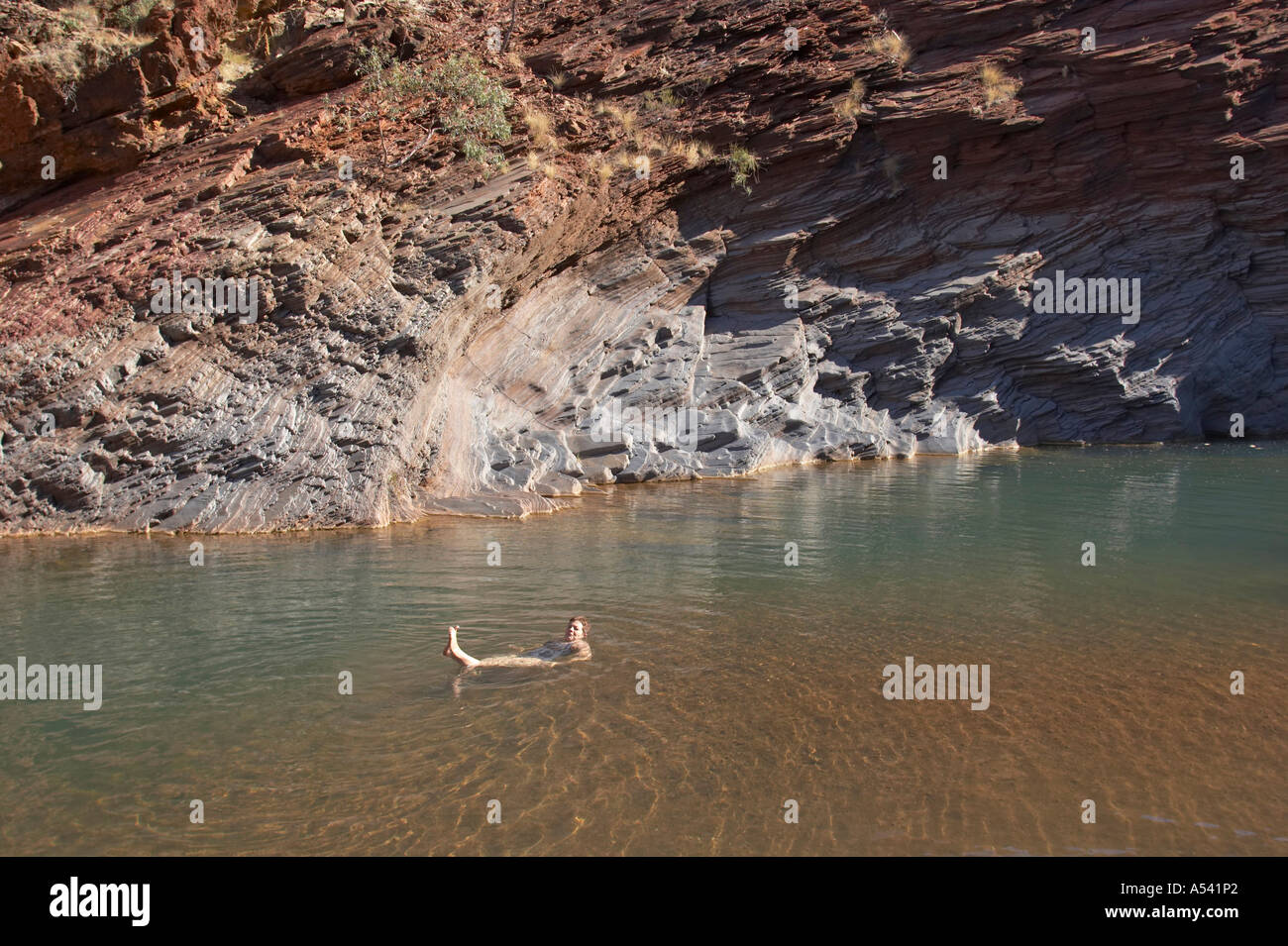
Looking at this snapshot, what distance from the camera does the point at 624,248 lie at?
859 inches

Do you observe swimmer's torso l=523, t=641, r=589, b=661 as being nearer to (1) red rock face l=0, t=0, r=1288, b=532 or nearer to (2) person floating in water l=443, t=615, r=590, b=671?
(2) person floating in water l=443, t=615, r=590, b=671

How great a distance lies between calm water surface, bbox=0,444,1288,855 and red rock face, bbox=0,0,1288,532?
347cm

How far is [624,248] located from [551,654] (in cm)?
1551

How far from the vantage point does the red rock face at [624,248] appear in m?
15.7

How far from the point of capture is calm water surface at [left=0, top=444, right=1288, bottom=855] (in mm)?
5113

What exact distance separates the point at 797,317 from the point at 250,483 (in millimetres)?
13747

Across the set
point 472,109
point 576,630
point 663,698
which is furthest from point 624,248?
point 663,698

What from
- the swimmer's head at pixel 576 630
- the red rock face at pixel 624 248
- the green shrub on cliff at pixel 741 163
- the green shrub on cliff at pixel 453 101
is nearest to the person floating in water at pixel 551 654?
the swimmer's head at pixel 576 630

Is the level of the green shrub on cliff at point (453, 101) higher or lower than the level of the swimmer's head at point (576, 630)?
higher

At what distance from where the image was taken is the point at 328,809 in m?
5.30

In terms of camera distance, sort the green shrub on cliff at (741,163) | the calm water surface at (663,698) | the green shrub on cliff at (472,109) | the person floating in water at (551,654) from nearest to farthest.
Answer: the calm water surface at (663,698) → the person floating in water at (551,654) → the green shrub on cliff at (472,109) → the green shrub on cliff at (741,163)

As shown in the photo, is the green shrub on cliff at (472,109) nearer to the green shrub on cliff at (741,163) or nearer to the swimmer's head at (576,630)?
the green shrub on cliff at (741,163)

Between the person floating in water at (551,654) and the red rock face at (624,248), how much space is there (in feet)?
24.7

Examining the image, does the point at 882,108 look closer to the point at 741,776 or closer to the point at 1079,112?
the point at 1079,112
